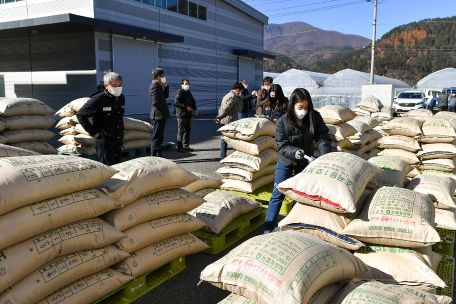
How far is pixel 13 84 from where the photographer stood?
776 inches

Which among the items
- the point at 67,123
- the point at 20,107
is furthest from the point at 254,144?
the point at 20,107

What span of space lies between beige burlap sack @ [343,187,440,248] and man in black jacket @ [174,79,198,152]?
630 centimetres

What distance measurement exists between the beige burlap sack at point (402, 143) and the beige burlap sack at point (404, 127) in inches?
3.5

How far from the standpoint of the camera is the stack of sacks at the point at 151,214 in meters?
2.98

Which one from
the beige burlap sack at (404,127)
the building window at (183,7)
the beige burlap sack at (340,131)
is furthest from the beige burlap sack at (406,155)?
the building window at (183,7)

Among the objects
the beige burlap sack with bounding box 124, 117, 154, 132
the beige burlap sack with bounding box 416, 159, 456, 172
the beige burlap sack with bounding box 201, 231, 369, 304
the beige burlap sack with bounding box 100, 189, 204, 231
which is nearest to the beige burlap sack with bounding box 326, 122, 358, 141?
the beige burlap sack with bounding box 416, 159, 456, 172


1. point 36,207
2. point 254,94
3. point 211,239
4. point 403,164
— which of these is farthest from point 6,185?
point 254,94

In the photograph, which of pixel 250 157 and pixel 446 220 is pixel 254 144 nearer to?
pixel 250 157

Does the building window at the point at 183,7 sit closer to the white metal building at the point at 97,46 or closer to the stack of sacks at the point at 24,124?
the white metal building at the point at 97,46

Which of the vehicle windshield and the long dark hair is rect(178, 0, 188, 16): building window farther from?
the long dark hair

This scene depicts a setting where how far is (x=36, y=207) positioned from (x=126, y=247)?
794 mm

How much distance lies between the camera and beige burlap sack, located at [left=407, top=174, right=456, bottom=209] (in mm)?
3785

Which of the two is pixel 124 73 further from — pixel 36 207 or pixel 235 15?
pixel 36 207

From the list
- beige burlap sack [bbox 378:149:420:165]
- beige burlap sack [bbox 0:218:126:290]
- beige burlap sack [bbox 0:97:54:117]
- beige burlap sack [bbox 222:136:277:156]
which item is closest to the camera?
beige burlap sack [bbox 0:218:126:290]
